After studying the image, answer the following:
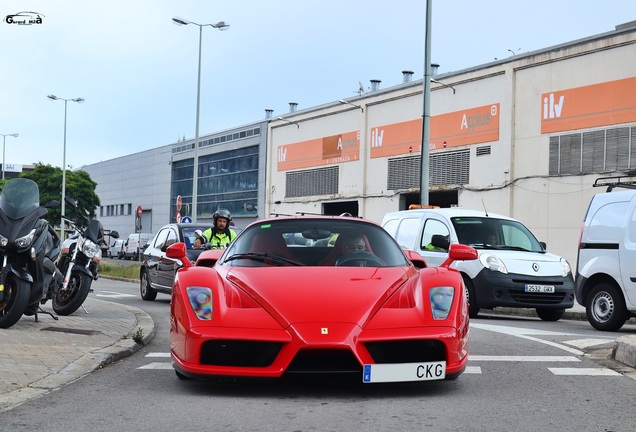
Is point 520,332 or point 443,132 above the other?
point 443,132

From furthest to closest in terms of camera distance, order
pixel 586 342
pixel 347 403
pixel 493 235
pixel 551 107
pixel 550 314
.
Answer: pixel 551 107 → pixel 493 235 → pixel 550 314 → pixel 586 342 → pixel 347 403

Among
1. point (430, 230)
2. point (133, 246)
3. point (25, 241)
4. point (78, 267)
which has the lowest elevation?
point (133, 246)

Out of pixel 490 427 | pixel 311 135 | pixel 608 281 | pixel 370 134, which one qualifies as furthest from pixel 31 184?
pixel 311 135

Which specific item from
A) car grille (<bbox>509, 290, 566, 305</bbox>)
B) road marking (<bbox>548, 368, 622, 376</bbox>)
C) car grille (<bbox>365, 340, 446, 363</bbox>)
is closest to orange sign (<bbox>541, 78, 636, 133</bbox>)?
car grille (<bbox>509, 290, 566, 305</bbox>)

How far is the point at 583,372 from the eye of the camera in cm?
734

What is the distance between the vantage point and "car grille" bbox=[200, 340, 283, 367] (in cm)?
572

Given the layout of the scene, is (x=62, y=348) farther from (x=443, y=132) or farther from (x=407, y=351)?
(x=443, y=132)

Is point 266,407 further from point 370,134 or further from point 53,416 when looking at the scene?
point 370,134

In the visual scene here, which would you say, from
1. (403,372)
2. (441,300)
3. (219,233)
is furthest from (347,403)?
(219,233)

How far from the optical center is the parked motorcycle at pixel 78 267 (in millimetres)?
11695

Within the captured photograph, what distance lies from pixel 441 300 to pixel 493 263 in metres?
7.85

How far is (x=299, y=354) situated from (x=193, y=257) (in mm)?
10460

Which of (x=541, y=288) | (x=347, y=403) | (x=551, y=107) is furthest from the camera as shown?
(x=551, y=107)

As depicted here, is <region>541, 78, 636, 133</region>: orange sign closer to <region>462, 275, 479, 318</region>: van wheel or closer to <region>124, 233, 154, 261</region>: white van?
<region>462, 275, 479, 318</region>: van wheel
